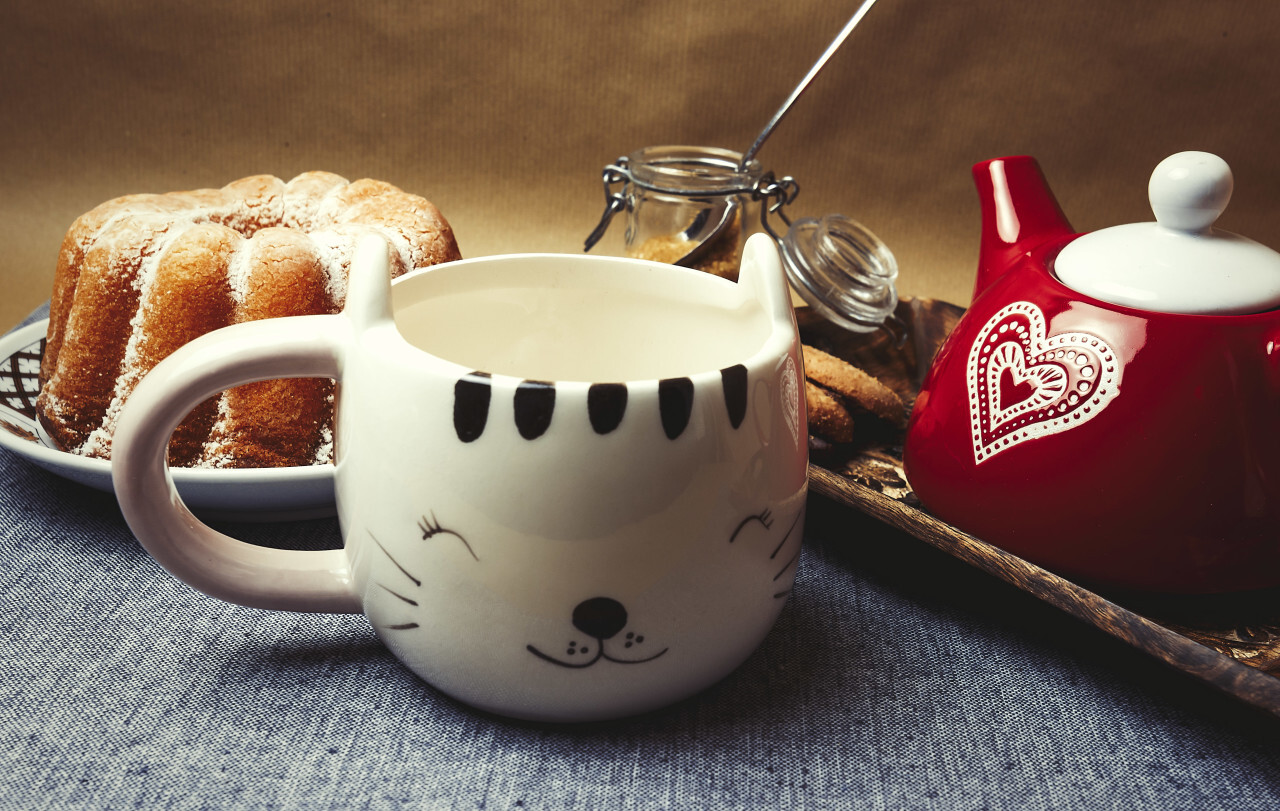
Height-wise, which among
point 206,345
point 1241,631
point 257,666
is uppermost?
point 206,345

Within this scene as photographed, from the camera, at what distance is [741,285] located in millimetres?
563

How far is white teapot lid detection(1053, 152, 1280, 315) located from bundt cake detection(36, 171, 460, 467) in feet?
1.72

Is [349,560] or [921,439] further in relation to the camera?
[921,439]

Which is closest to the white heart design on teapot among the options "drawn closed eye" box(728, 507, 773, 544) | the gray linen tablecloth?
the gray linen tablecloth

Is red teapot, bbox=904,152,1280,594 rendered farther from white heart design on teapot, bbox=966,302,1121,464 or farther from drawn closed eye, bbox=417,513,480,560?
drawn closed eye, bbox=417,513,480,560

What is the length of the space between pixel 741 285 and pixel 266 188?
1.57 ft

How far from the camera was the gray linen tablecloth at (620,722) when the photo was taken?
49 cm

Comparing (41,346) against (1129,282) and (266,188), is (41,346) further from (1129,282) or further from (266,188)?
(1129,282)

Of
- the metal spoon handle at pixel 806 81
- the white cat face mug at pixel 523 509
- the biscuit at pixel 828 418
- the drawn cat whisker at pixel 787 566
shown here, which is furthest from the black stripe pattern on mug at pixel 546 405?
the metal spoon handle at pixel 806 81

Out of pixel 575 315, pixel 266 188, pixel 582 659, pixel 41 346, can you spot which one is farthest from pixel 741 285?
pixel 41 346

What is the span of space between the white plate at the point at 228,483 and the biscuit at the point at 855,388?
38 cm

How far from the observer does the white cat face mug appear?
0.42 m

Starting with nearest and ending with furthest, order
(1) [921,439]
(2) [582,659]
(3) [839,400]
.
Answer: (2) [582,659]
(1) [921,439]
(3) [839,400]

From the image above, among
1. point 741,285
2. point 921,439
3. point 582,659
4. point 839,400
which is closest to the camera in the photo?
point 582,659
